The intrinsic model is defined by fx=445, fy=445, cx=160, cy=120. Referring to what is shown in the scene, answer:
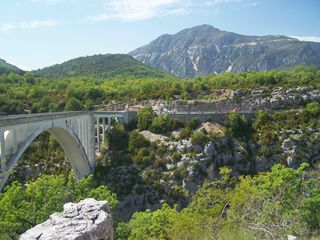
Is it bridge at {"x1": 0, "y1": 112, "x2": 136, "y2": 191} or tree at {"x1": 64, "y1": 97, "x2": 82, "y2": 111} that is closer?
bridge at {"x1": 0, "y1": 112, "x2": 136, "y2": 191}

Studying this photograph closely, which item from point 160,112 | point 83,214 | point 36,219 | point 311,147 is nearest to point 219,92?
Result: point 160,112

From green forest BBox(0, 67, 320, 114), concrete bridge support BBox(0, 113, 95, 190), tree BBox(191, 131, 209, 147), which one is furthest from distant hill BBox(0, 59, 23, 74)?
tree BBox(191, 131, 209, 147)

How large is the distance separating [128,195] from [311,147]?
1836 cm

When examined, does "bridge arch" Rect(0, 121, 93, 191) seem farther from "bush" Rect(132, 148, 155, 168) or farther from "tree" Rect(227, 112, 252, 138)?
"tree" Rect(227, 112, 252, 138)

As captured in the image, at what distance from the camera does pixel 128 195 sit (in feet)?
131

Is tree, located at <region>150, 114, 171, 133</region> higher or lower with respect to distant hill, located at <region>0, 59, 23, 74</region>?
lower

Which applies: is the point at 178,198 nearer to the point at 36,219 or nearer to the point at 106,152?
the point at 106,152

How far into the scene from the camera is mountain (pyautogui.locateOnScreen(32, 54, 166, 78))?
144125 mm

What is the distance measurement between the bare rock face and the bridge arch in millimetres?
9942

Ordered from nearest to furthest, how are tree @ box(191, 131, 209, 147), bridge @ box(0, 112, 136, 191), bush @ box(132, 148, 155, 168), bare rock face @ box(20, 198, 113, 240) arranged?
bare rock face @ box(20, 198, 113, 240)
bridge @ box(0, 112, 136, 191)
bush @ box(132, 148, 155, 168)
tree @ box(191, 131, 209, 147)

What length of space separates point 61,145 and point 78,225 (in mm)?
27709

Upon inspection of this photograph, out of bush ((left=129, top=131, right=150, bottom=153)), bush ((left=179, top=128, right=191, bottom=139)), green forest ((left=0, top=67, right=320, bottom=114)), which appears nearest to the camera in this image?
bush ((left=129, top=131, right=150, bottom=153))

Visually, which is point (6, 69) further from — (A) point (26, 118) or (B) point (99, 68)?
(A) point (26, 118)

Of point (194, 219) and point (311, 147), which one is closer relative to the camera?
point (194, 219)
